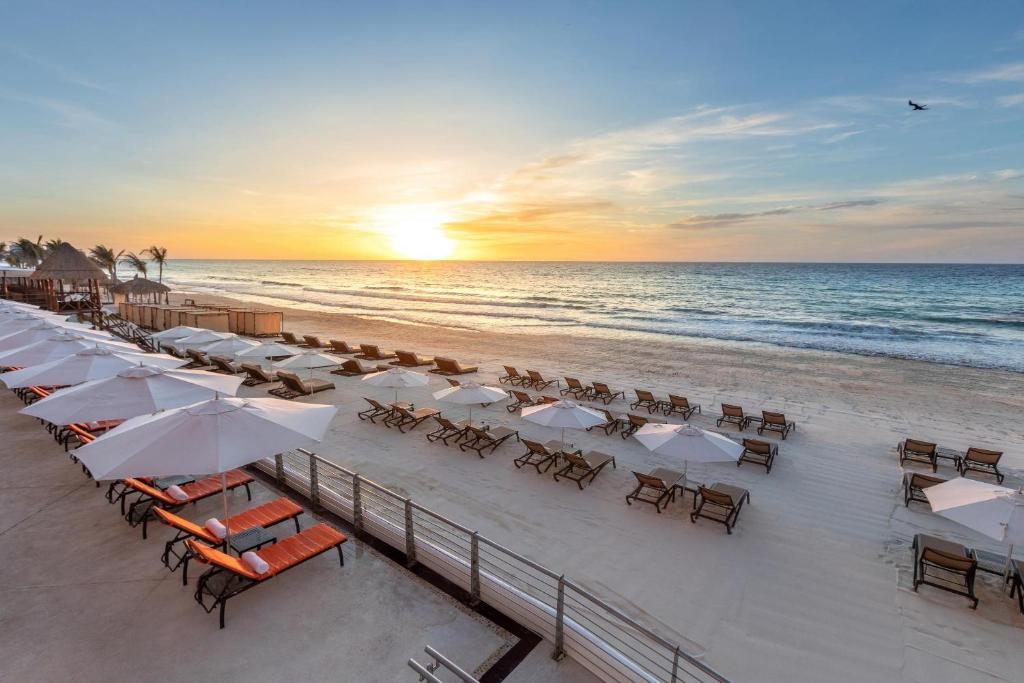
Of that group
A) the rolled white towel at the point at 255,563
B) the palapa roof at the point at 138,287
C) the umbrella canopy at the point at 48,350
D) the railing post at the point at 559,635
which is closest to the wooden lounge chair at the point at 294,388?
the umbrella canopy at the point at 48,350

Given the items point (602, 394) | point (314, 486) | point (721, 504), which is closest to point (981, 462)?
point (721, 504)

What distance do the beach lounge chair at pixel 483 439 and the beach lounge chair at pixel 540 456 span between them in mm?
689

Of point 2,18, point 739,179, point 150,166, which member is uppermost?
point 739,179

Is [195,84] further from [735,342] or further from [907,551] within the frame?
[735,342]

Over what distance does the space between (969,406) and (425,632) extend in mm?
21533

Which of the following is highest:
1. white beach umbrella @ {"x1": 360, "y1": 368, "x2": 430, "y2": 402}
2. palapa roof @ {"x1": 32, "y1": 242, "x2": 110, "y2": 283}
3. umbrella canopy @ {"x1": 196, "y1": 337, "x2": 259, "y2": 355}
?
palapa roof @ {"x1": 32, "y1": 242, "x2": 110, "y2": 283}

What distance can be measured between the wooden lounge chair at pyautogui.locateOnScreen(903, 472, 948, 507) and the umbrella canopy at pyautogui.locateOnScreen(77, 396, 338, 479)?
1062cm

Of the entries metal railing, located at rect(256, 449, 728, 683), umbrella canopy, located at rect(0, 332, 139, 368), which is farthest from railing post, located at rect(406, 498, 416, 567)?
umbrella canopy, located at rect(0, 332, 139, 368)

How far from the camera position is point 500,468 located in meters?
9.55

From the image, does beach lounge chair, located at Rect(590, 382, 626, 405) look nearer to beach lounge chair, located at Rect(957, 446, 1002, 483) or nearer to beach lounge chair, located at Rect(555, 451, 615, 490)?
beach lounge chair, located at Rect(555, 451, 615, 490)

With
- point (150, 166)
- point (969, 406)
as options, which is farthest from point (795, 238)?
point (150, 166)

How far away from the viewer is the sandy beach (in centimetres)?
499

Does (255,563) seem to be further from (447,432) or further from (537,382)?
(537,382)

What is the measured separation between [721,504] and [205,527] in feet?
24.7
